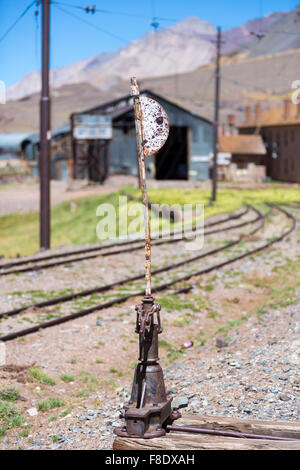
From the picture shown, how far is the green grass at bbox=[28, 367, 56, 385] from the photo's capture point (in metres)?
8.20

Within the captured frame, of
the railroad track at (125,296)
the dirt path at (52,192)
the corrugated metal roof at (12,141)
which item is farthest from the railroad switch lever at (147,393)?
the corrugated metal roof at (12,141)

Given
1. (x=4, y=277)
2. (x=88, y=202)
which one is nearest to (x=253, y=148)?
(x=88, y=202)

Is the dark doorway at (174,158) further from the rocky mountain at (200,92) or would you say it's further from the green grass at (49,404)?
the rocky mountain at (200,92)

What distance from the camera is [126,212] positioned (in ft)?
98.3

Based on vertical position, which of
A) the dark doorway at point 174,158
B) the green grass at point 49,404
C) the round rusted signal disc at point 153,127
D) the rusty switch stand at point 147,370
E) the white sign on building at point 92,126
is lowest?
the green grass at point 49,404

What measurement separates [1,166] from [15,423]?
55341 mm

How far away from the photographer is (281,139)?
178ft

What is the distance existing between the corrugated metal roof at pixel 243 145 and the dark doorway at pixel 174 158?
20.7ft

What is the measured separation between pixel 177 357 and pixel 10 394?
2928 mm

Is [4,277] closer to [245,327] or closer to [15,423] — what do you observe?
Answer: [245,327]

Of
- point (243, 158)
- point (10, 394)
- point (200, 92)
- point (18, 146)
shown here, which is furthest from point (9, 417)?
point (200, 92)

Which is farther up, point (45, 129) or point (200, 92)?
point (200, 92)

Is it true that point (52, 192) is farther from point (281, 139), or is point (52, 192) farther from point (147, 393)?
point (147, 393)

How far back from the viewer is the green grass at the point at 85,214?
26609 millimetres
